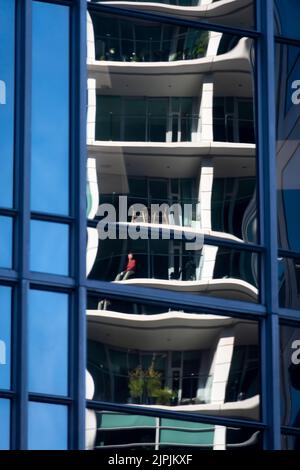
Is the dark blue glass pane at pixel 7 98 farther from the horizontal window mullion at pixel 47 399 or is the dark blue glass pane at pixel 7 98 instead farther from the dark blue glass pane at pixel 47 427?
the dark blue glass pane at pixel 47 427

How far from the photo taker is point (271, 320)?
17141 millimetres

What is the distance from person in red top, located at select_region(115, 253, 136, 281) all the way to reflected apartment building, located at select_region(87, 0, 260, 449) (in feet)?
0.12

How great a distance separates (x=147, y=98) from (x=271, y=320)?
231 cm

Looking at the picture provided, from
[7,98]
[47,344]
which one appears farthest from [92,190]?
[47,344]

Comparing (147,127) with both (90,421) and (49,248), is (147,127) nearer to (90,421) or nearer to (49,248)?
(49,248)

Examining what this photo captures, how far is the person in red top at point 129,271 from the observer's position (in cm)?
1686

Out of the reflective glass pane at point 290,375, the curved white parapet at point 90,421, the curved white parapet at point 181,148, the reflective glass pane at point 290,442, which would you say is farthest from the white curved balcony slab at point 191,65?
the reflective glass pane at point 290,442

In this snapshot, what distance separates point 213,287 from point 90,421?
1.72m

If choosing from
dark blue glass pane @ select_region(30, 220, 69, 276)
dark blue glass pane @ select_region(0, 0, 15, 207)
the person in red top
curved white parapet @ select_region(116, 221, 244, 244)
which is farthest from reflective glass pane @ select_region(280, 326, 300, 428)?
dark blue glass pane @ select_region(0, 0, 15, 207)

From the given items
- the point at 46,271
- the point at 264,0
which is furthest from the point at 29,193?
the point at 264,0

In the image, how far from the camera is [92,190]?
1706cm

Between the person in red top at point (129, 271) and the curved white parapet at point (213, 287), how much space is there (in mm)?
42

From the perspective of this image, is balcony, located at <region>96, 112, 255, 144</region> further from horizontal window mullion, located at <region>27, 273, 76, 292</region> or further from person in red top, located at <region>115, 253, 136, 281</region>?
horizontal window mullion, located at <region>27, 273, 76, 292</region>
